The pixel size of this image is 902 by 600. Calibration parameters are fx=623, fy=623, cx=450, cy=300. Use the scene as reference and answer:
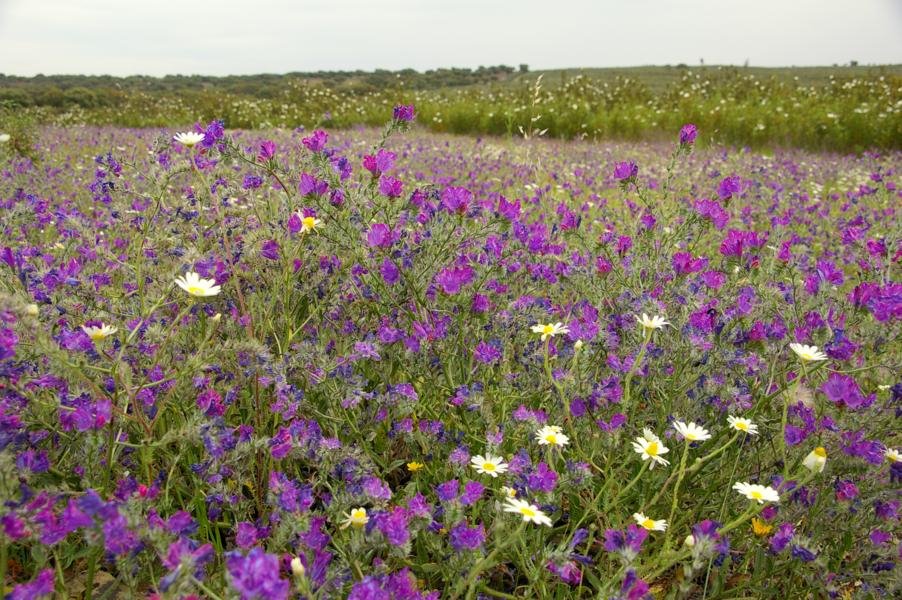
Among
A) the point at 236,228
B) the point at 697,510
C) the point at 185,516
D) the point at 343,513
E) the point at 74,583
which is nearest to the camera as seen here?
the point at 185,516

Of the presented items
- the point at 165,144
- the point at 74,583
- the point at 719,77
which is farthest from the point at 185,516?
the point at 719,77

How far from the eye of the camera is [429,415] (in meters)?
2.15

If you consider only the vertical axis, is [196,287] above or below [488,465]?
above

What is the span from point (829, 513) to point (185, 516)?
66.1 inches

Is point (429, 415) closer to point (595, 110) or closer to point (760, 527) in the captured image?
point (760, 527)

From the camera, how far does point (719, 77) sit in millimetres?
19453

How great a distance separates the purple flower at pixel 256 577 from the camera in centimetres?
85

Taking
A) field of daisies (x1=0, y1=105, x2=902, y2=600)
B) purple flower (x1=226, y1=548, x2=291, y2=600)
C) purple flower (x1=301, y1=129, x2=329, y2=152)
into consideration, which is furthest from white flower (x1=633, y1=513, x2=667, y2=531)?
purple flower (x1=301, y1=129, x2=329, y2=152)

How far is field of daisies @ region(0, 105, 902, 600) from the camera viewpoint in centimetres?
138

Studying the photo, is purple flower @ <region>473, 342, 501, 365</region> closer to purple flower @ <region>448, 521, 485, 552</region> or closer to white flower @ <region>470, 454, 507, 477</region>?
white flower @ <region>470, 454, 507, 477</region>

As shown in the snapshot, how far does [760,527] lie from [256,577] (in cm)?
144

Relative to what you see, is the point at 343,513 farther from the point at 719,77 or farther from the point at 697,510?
the point at 719,77

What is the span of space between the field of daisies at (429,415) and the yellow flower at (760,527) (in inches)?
0.6

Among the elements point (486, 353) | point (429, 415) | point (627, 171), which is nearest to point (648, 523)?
point (486, 353)
